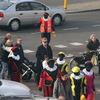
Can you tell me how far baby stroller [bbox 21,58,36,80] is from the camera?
1543 cm

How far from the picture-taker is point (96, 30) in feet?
79.3

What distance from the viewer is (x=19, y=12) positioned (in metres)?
23.8

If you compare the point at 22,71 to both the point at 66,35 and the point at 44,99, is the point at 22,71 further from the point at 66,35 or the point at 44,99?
the point at 66,35

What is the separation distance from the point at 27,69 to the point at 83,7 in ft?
54.7

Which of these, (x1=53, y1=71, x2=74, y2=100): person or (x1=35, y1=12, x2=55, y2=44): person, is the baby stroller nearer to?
(x1=53, y1=71, x2=74, y2=100): person

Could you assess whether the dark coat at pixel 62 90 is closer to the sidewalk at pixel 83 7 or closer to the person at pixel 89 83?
the person at pixel 89 83

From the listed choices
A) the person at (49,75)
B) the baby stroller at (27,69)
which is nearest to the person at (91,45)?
the baby stroller at (27,69)

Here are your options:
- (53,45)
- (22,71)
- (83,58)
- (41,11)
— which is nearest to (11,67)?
(22,71)

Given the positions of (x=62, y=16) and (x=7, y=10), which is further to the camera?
A: (x=62, y=16)

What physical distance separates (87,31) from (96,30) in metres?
0.53

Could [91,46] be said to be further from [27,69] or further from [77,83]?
[77,83]

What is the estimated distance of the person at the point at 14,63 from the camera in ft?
47.6

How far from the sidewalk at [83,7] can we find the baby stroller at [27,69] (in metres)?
14.8

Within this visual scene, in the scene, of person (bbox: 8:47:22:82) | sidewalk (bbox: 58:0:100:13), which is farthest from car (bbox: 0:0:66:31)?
person (bbox: 8:47:22:82)
